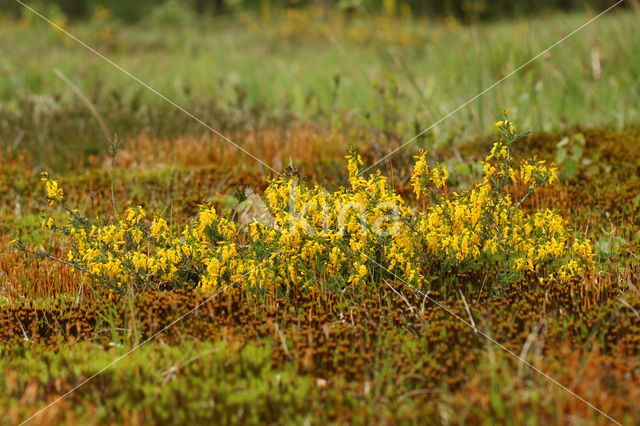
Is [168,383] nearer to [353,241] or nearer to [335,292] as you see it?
[335,292]

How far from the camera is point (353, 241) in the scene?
3.81 m

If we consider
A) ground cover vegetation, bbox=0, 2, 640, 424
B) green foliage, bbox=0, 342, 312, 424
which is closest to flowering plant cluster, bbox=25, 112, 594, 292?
ground cover vegetation, bbox=0, 2, 640, 424

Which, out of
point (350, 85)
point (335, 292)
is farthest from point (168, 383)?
point (350, 85)

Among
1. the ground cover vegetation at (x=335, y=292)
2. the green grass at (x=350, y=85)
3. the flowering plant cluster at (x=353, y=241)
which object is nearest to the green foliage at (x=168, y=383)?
the ground cover vegetation at (x=335, y=292)

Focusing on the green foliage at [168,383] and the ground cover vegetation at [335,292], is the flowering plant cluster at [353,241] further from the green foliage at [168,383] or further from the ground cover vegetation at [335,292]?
A: the green foliage at [168,383]

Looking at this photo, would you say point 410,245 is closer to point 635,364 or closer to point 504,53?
point 635,364

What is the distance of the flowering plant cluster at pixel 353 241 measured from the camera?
3.83 metres

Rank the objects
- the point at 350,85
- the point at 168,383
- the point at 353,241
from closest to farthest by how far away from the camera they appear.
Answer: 1. the point at 168,383
2. the point at 353,241
3. the point at 350,85

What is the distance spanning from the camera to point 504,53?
10.7m

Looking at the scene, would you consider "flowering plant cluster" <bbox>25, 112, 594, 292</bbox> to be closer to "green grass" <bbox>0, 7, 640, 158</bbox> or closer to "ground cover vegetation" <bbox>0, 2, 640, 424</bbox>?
"ground cover vegetation" <bbox>0, 2, 640, 424</bbox>

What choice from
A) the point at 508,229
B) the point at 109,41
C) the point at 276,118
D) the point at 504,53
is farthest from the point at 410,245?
the point at 109,41

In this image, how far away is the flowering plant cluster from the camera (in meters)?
3.83

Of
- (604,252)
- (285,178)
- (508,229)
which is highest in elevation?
(285,178)

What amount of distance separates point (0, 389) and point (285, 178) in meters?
1.76
